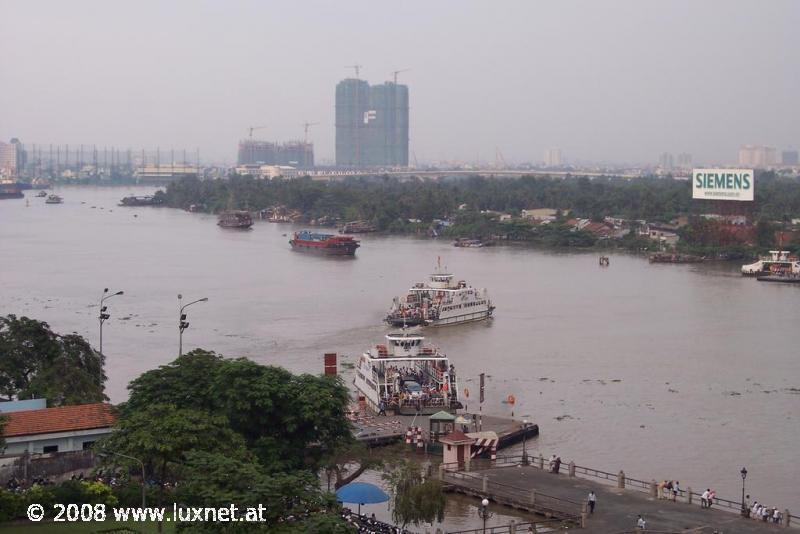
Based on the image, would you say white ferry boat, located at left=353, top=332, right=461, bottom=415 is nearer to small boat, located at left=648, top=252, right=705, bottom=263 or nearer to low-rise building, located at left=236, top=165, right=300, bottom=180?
small boat, located at left=648, top=252, right=705, bottom=263

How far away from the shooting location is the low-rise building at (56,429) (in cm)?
711

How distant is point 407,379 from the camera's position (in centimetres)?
1034

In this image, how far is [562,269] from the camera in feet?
74.8

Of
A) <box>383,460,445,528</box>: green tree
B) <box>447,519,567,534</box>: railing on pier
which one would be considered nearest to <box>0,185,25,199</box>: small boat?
<box>383,460,445,528</box>: green tree

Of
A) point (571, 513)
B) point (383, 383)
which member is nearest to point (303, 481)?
point (571, 513)

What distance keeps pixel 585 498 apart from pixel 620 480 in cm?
40

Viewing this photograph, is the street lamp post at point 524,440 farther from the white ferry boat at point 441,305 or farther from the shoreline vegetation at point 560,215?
the shoreline vegetation at point 560,215

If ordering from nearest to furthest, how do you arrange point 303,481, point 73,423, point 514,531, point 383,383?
point 303,481 < point 514,531 < point 73,423 < point 383,383

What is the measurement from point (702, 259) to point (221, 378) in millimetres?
19409

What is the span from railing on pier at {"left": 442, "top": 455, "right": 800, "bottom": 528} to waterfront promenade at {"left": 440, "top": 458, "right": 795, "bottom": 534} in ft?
0.07

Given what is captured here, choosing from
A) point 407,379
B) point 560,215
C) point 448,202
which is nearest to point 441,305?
point 407,379

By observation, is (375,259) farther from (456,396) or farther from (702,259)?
(456,396)

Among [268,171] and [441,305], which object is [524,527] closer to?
[441,305]

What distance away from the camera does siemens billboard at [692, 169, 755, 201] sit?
1119 inches
